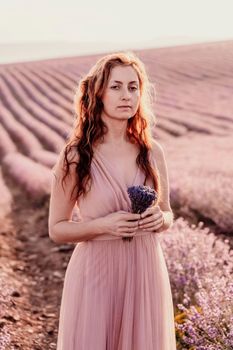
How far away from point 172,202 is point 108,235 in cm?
597

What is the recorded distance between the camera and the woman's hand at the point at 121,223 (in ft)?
8.49

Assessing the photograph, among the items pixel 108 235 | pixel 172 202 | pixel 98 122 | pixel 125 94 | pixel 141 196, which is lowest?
pixel 172 202

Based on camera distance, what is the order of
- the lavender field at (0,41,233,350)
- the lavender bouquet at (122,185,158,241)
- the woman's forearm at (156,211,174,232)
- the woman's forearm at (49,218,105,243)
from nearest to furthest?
1. the lavender bouquet at (122,185,158,241)
2. the woman's forearm at (49,218,105,243)
3. the woman's forearm at (156,211,174,232)
4. the lavender field at (0,41,233,350)

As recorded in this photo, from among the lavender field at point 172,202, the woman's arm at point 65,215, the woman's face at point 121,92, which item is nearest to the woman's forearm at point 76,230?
the woman's arm at point 65,215

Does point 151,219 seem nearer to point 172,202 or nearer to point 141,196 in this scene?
point 141,196

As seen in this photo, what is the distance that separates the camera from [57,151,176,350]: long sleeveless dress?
2.74 m

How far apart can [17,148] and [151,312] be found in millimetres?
13381

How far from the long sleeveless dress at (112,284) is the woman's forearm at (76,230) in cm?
6

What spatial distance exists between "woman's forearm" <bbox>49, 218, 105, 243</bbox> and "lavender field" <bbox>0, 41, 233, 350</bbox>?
3.29 feet

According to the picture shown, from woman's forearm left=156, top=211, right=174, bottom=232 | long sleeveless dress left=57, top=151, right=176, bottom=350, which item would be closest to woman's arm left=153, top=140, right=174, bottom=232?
woman's forearm left=156, top=211, right=174, bottom=232

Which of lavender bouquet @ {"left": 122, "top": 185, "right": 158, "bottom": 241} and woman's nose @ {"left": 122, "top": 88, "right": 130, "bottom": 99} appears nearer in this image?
lavender bouquet @ {"left": 122, "top": 185, "right": 158, "bottom": 241}

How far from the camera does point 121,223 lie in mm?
2590

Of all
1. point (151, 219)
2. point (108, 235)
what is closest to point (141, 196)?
point (151, 219)

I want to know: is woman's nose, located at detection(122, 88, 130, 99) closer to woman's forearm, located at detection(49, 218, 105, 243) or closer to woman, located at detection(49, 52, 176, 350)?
woman, located at detection(49, 52, 176, 350)
